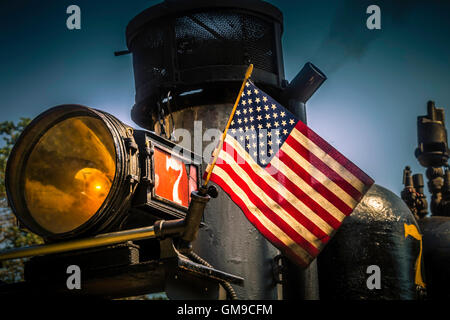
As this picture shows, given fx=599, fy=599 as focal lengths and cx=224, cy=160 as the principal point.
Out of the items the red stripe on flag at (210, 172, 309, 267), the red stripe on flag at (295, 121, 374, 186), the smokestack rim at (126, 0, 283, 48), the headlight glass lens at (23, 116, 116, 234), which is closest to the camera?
the headlight glass lens at (23, 116, 116, 234)

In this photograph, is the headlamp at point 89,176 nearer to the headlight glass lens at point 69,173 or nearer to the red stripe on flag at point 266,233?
the headlight glass lens at point 69,173

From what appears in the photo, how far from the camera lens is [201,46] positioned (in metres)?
7.29

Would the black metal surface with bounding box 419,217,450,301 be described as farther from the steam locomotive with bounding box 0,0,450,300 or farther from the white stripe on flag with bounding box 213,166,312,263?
the white stripe on flag with bounding box 213,166,312,263

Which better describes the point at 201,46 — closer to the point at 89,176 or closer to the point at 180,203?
the point at 180,203

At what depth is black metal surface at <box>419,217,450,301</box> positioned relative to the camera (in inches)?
318

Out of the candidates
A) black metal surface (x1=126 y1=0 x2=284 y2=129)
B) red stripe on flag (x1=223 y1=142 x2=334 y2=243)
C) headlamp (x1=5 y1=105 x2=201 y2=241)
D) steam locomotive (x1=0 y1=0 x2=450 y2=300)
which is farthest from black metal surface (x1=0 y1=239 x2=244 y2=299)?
black metal surface (x1=126 y1=0 x2=284 y2=129)

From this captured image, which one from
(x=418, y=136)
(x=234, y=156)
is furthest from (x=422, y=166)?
(x=234, y=156)

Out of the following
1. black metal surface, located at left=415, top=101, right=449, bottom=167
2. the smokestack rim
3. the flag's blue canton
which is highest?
the smokestack rim

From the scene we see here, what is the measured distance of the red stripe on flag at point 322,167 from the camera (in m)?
5.91

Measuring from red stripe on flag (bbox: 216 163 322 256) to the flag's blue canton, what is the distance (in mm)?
291
